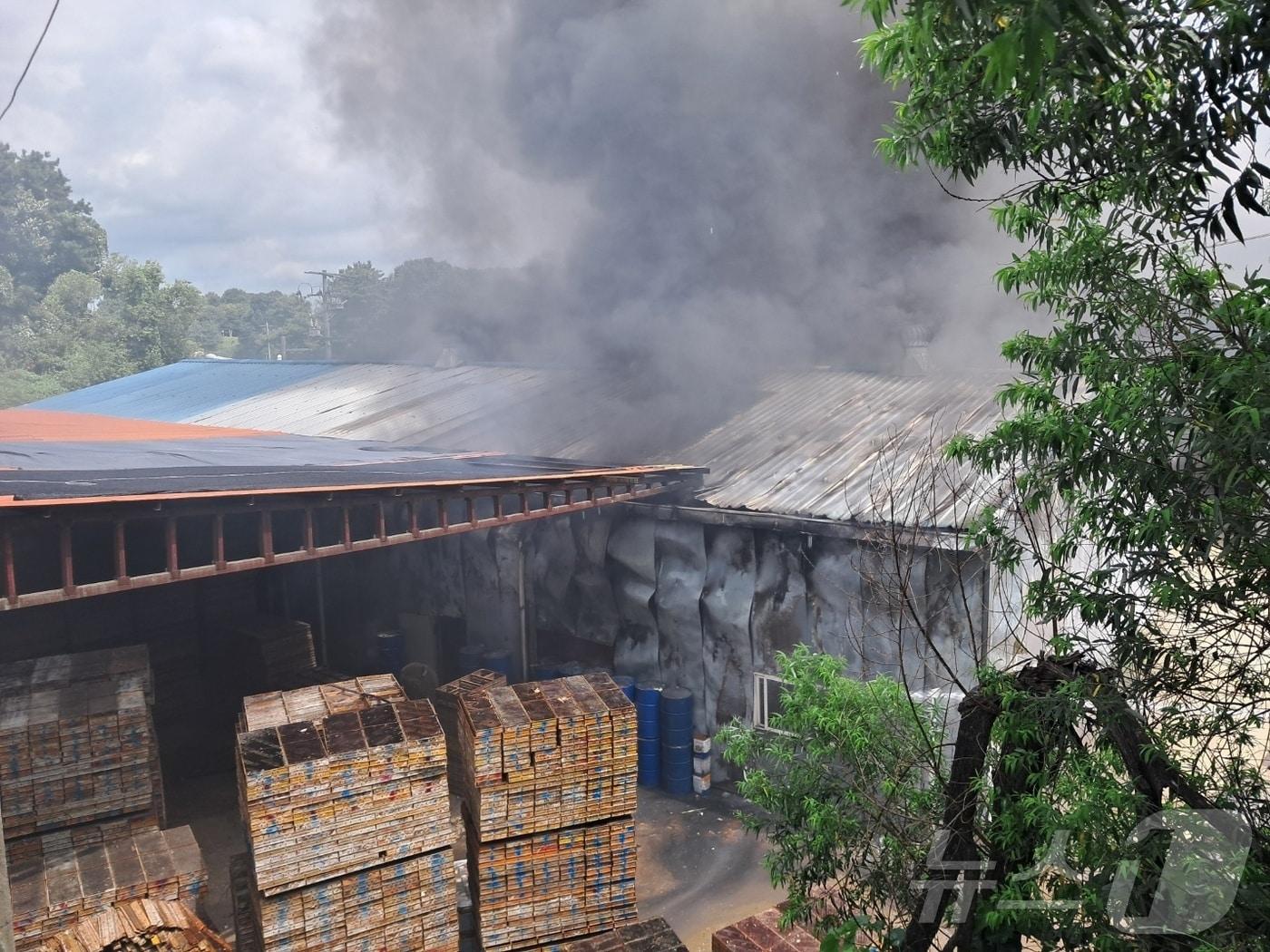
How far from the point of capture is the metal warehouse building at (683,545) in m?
9.54

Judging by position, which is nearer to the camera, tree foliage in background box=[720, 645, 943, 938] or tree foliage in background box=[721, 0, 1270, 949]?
tree foliage in background box=[721, 0, 1270, 949]

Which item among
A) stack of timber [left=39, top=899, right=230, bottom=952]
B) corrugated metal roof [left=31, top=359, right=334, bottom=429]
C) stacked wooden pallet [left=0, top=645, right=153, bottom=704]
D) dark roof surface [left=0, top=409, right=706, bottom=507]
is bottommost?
stack of timber [left=39, top=899, right=230, bottom=952]

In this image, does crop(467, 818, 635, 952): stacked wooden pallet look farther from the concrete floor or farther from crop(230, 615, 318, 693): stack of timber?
crop(230, 615, 318, 693): stack of timber

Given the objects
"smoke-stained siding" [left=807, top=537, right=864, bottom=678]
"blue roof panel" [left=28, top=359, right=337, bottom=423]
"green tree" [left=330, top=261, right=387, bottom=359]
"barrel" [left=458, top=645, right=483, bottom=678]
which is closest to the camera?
"smoke-stained siding" [left=807, top=537, right=864, bottom=678]

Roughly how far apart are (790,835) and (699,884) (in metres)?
4.64

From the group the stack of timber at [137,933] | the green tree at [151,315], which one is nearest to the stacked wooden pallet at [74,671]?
the stack of timber at [137,933]

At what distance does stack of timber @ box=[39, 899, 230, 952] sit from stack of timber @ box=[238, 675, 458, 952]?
0.56 metres

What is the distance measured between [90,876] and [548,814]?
Result: 3845 millimetres

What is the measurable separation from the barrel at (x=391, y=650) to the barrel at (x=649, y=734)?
190 inches

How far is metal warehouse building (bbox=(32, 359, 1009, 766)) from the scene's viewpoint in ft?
31.3

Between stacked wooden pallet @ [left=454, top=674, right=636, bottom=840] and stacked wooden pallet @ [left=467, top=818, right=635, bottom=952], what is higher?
stacked wooden pallet @ [left=454, top=674, right=636, bottom=840]

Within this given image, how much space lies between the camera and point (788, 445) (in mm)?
13141

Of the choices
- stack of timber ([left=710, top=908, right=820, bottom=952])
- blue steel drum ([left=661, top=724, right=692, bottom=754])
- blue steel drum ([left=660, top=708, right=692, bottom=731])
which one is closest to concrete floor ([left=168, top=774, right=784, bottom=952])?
blue steel drum ([left=661, top=724, right=692, bottom=754])

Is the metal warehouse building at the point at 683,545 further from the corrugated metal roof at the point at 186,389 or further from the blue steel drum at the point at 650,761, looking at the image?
the corrugated metal roof at the point at 186,389
